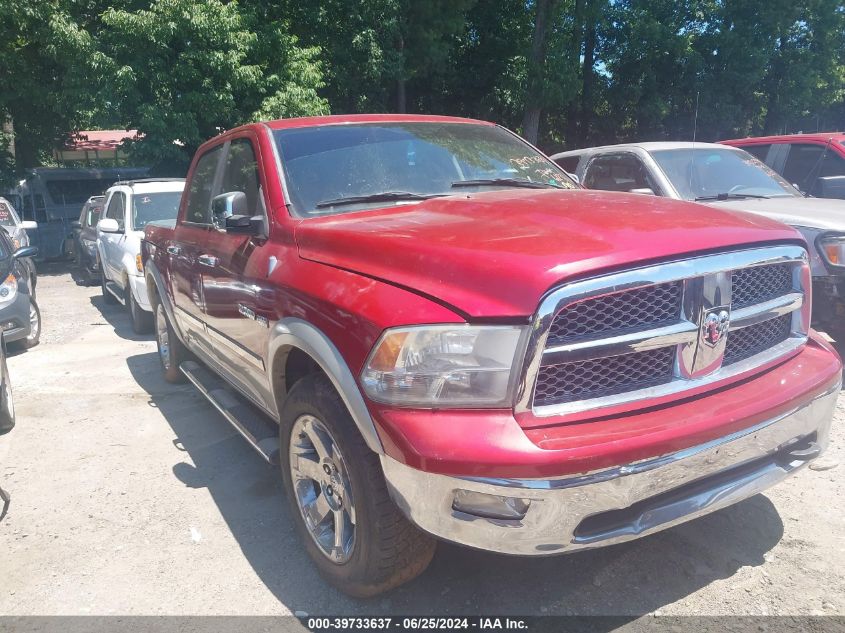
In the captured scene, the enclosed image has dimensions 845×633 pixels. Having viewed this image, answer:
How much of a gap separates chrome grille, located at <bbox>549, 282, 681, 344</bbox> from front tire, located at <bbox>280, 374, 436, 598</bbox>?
84 centimetres

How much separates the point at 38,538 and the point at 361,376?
7.47 ft

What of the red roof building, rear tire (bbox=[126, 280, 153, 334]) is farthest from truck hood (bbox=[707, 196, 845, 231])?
the red roof building

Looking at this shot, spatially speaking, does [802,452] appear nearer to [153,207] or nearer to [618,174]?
[618,174]

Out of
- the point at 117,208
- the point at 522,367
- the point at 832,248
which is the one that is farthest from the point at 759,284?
the point at 117,208

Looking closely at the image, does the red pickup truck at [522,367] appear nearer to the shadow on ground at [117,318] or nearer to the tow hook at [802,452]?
the tow hook at [802,452]

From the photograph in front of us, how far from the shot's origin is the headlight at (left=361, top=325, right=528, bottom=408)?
2131mm

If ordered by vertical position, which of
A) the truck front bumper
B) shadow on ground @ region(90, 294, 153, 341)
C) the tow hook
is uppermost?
the truck front bumper

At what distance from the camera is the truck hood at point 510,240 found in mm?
2166

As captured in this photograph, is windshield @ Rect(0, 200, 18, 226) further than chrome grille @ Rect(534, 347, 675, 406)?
Yes

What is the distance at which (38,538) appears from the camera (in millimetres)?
3453

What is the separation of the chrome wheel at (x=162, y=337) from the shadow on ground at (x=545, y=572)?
8.72 feet

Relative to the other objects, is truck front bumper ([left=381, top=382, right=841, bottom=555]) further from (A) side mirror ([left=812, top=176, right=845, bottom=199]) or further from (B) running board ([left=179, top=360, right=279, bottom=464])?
(A) side mirror ([left=812, top=176, right=845, bottom=199])

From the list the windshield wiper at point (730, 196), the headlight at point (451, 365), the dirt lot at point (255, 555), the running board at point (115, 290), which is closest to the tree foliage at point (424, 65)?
the windshield wiper at point (730, 196)

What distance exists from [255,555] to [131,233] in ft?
21.8
